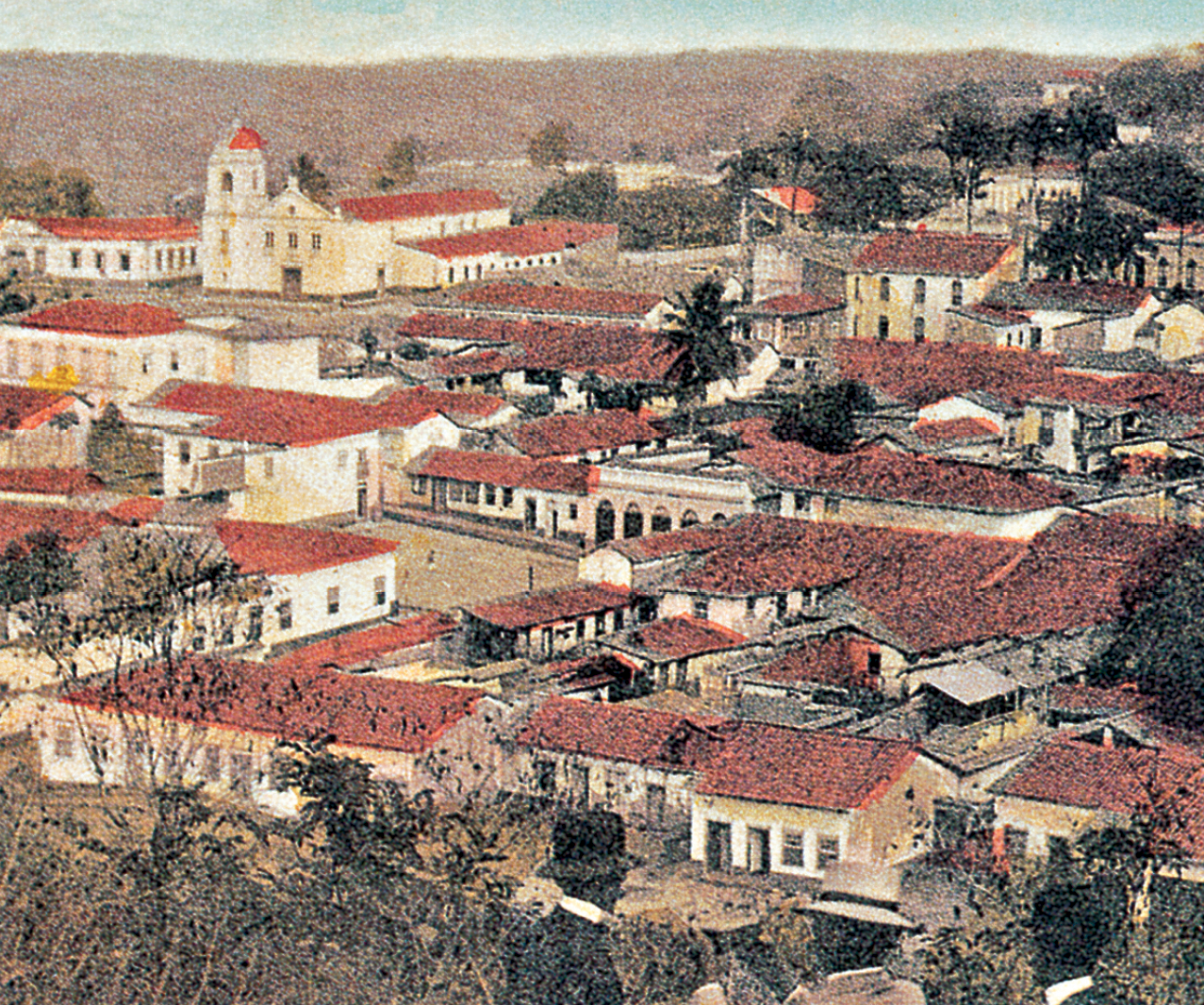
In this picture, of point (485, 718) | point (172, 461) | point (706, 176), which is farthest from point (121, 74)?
point (485, 718)

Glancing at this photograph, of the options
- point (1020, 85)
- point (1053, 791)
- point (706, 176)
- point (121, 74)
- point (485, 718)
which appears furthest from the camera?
point (121, 74)

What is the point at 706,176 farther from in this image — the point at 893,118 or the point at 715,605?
the point at 715,605

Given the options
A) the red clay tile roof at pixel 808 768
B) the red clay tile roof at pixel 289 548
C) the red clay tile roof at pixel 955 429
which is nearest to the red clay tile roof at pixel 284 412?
the red clay tile roof at pixel 289 548

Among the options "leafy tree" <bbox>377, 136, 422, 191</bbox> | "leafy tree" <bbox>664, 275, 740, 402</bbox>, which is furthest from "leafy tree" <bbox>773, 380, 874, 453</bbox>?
"leafy tree" <bbox>377, 136, 422, 191</bbox>

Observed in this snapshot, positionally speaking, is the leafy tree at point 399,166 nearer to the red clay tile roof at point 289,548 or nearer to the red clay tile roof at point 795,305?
the red clay tile roof at point 795,305

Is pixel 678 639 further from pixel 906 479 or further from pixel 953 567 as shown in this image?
pixel 906 479

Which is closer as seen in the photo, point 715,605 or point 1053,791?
point 1053,791

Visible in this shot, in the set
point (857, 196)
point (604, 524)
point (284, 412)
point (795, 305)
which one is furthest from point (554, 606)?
point (857, 196)
